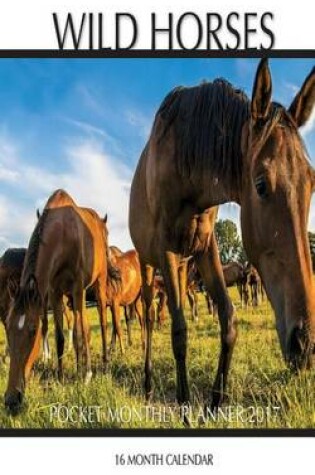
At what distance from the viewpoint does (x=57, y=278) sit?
6.15 metres

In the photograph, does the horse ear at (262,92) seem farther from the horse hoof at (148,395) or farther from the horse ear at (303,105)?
the horse hoof at (148,395)

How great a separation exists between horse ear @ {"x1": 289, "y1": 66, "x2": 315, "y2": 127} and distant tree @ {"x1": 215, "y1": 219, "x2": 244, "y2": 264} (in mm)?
917

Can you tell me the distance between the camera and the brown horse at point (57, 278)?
442 cm

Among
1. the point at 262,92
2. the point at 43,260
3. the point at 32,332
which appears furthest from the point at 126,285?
the point at 262,92

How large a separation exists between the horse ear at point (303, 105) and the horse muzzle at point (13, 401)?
2.66 meters

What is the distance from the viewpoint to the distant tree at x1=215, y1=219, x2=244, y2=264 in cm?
398

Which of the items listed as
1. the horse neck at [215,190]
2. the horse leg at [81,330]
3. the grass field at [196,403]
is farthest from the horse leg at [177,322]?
the horse leg at [81,330]

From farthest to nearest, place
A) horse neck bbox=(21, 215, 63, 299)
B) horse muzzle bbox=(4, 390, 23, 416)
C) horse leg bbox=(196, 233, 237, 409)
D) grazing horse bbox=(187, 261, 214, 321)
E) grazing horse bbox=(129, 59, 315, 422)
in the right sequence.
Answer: grazing horse bbox=(187, 261, 214, 321), horse neck bbox=(21, 215, 63, 299), horse leg bbox=(196, 233, 237, 409), horse muzzle bbox=(4, 390, 23, 416), grazing horse bbox=(129, 59, 315, 422)

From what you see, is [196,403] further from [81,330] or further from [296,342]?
[81,330]

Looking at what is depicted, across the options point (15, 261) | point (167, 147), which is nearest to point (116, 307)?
point (15, 261)

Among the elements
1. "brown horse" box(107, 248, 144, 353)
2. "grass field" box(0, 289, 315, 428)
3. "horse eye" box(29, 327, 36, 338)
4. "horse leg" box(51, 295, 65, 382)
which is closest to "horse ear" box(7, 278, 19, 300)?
"horse eye" box(29, 327, 36, 338)

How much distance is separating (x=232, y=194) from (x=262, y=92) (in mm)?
682

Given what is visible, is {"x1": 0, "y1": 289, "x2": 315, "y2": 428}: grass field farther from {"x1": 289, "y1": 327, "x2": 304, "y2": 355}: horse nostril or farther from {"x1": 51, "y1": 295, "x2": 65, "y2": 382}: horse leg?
{"x1": 51, "y1": 295, "x2": 65, "y2": 382}: horse leg

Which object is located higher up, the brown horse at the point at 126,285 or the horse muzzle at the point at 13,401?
the brown horse at the point at 126,285
